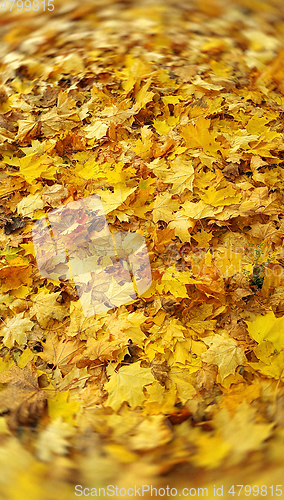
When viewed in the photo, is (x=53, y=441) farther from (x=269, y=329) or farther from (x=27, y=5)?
(x=27, y=5)

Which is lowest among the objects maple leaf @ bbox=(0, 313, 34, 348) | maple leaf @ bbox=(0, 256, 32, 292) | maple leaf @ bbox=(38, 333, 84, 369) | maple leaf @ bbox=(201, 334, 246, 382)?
maple leaf @ bbox=(201, 334, 246, 382)

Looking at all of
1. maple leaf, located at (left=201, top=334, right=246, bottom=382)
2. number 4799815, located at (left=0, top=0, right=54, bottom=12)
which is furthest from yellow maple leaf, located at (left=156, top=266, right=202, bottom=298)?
number 4799815, located at (left=0, top=0, right=54, bottom=12)

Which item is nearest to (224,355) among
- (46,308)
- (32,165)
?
(46,308)

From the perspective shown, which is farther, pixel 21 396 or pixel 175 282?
pixel 175 282

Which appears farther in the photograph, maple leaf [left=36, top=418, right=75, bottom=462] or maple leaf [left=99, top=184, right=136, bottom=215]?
maple leaf [left=99, top=184, right=136, bottom=215]

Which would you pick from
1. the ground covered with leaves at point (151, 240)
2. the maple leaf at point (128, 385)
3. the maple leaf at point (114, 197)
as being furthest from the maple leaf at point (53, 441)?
the maple leaf at point (114, 197)

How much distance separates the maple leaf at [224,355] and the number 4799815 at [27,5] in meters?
1.31

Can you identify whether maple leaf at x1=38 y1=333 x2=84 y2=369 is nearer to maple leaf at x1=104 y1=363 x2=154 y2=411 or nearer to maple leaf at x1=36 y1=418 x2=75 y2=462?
maple leaf at x1=104 y1=363 x2=154 y2=411

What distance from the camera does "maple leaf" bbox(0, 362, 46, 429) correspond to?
Answer: 31.9 inches

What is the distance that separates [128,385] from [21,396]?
1.15 ft

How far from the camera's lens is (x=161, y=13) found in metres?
1.12

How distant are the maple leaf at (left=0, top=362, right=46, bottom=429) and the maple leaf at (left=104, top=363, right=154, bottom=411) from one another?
22 centimetres

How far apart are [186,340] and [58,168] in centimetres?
102

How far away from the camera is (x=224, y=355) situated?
1.01 meters
